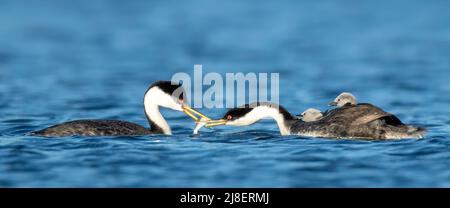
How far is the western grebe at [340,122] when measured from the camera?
15.5 m

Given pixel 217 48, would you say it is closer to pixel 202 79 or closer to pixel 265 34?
pixel 265 34

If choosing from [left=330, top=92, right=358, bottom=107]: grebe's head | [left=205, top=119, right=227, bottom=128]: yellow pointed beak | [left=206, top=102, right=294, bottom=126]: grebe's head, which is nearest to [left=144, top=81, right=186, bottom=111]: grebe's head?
[left=205, top=119, right=227, bottom=128]: yellow pointed beak

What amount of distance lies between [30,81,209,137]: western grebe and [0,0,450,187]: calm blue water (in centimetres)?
27

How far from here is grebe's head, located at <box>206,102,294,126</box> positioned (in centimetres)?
1670

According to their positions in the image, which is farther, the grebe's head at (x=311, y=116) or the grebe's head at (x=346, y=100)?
the grebe's head at (x=346, y=100)

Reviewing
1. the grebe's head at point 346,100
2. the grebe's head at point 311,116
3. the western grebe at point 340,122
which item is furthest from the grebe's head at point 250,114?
the grebe's head at point 346,100

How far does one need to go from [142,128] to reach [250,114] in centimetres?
177

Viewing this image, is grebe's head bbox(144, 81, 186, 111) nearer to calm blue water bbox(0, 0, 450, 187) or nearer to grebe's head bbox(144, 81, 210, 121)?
grebe's head bbox(144, 81, 210, 121)

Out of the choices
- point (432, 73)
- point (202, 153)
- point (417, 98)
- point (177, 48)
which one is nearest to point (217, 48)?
point (177, 48)

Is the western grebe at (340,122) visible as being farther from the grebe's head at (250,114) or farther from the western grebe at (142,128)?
the western grebe at (142,128)

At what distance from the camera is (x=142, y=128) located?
16.5m

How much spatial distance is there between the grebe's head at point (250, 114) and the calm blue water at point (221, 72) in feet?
0.88

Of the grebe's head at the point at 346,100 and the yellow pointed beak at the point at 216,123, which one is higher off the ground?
the grebe's head at the point at 346,100

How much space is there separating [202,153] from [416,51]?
59.9ft
